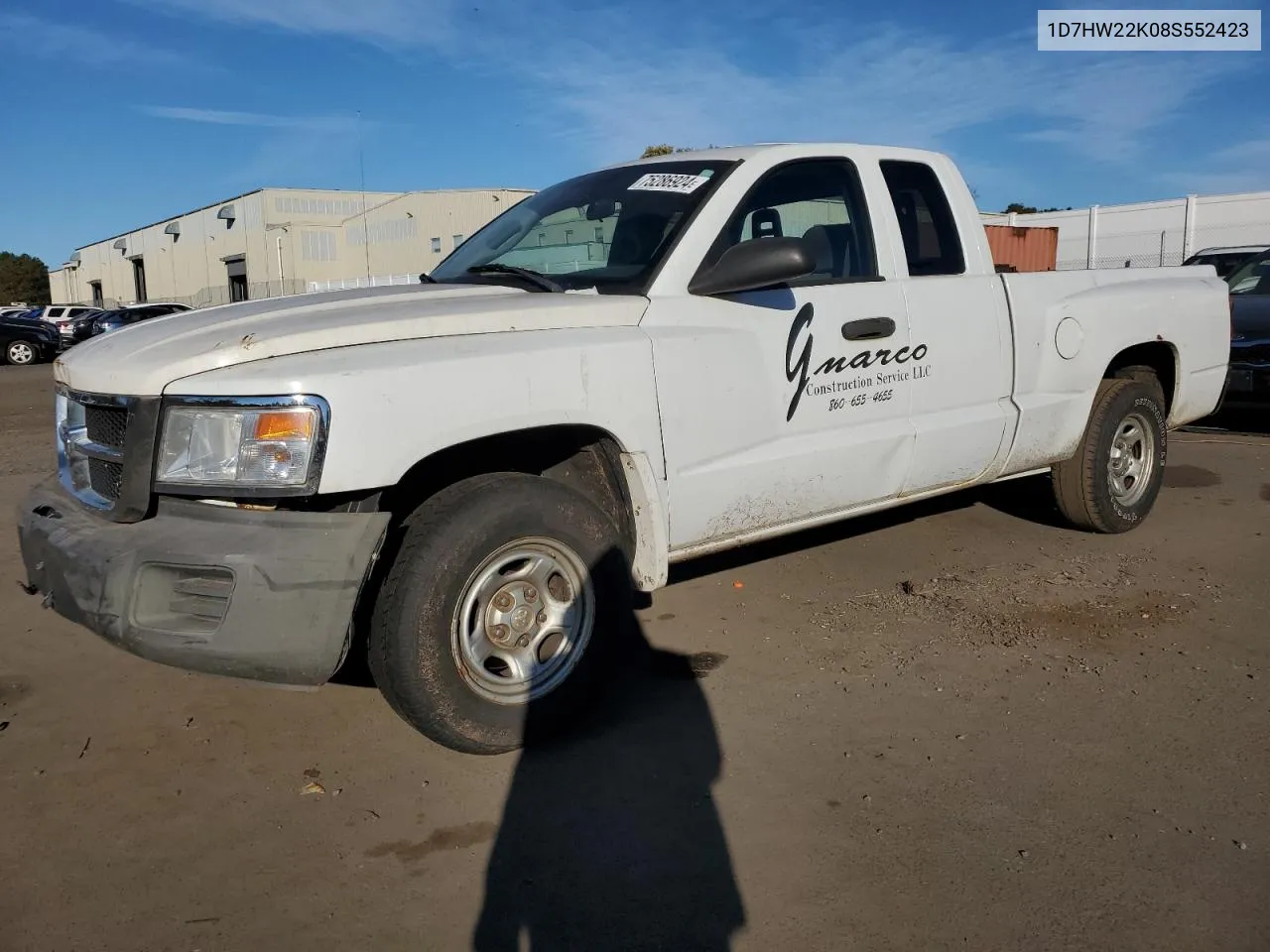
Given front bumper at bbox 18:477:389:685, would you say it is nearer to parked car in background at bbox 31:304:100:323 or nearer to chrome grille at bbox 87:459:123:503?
chrome grille at bbox 87:459:123:503

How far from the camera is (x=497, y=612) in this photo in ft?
10.8

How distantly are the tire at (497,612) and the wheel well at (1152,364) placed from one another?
3.40 meters

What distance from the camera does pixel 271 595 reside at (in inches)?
109

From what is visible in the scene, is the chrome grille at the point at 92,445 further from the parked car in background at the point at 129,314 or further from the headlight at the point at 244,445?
the parked car in background at the point at 129,314

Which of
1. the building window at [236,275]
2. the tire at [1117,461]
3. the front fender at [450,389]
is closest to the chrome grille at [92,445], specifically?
the front fender at [450,389]

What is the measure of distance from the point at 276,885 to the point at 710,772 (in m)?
1.29

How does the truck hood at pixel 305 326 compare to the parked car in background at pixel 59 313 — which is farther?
the parked car in background at pixel 59 313

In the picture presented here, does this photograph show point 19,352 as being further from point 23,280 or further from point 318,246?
point 23,280

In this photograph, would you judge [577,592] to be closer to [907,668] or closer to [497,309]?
[497,309]

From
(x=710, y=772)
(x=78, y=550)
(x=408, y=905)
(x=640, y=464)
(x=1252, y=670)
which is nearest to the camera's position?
(x=408, y=905)

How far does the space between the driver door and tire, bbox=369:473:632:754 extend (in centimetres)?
43

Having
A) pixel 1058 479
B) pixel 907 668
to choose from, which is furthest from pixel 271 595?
pixel 1058 479

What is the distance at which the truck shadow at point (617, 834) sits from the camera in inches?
98.5

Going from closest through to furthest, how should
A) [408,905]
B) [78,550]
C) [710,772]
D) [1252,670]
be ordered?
[408,905]
[78,550]
[710,772]
[1252,670]
